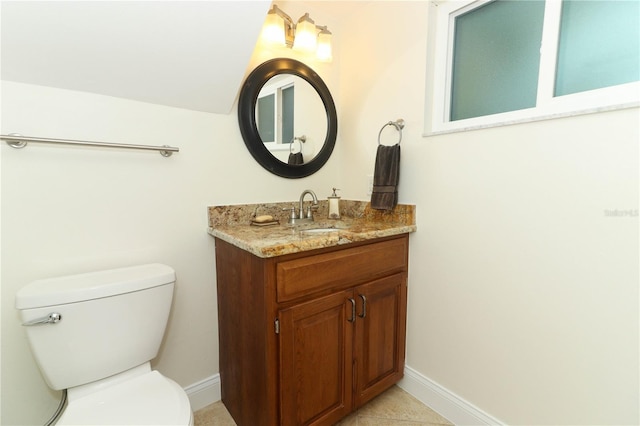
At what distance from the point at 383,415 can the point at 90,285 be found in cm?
147

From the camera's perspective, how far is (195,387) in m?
1.49

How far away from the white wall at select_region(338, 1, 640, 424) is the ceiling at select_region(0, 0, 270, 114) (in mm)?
878

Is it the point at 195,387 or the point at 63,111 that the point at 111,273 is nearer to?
the point at 63,111

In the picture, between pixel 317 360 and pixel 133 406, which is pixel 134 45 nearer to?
pixel 133 406

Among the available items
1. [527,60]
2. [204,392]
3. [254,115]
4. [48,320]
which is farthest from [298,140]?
[204,392]

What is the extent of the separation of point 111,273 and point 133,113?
0.69 m

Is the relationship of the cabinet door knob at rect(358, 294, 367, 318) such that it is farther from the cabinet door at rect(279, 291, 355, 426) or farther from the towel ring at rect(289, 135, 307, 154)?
the towel ring at rect(289, 135, 307, 154)

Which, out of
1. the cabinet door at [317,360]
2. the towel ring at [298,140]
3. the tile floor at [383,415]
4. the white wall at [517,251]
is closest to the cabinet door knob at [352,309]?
the cabinet door at [317,360]

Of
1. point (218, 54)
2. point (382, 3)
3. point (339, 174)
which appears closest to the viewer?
point (218, 54)

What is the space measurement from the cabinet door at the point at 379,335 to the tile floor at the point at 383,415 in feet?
0.32

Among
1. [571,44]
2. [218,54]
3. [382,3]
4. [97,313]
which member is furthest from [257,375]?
[382,3]

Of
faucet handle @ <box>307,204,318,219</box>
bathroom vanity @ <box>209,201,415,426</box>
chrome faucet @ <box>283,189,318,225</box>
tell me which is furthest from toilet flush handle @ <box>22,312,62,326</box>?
faucet handle @ <box>307,204,318,219</box>

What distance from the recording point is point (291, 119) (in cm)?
171

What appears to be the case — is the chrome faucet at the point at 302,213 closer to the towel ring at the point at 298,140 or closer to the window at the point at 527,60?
the towel ring at the point at 298,140
